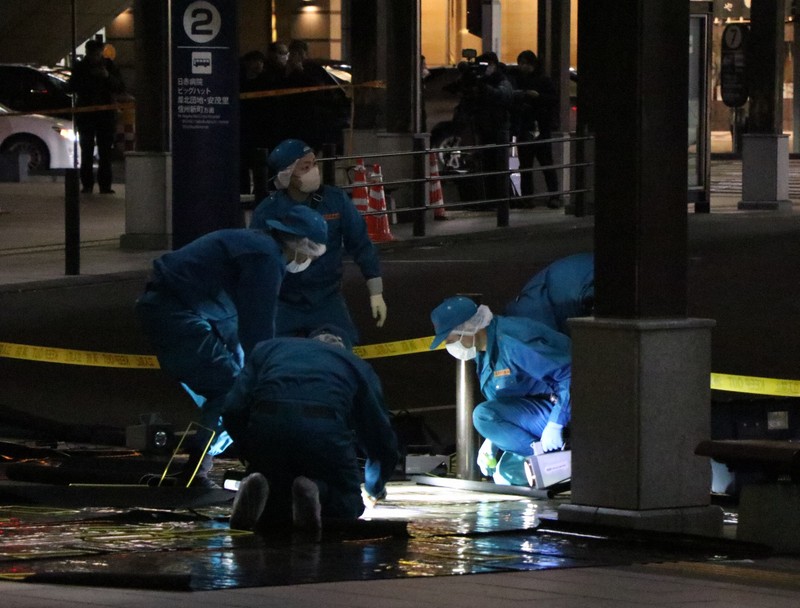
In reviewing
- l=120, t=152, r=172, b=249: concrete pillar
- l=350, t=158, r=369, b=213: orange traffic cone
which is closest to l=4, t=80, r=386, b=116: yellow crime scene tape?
l=350, t=158, r=369, b=213: orange traffic cone

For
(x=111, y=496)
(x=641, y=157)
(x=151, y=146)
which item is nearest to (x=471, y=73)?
(x=151, y=146)

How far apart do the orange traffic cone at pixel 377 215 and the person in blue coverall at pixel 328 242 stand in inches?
355

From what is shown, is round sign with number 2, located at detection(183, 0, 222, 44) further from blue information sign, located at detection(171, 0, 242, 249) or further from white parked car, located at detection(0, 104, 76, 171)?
white parked car, located at detection(0, 104, 76, 171)

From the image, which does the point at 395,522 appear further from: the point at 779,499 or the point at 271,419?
the point at 779,499

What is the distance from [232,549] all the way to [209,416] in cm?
246

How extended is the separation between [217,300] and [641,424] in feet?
9.00

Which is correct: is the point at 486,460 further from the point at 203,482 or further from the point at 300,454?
the point at 300,454

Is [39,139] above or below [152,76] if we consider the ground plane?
below

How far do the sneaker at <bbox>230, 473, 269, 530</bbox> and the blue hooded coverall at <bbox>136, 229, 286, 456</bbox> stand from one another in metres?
1.76

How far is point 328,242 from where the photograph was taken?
10969mm

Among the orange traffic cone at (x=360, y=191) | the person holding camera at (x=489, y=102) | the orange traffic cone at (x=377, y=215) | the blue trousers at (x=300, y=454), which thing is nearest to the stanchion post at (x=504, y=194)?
the person holding camera at (x=489, y=102)

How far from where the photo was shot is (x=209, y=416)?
33.5 feet

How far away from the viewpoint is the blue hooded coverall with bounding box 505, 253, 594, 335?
35.1 ft

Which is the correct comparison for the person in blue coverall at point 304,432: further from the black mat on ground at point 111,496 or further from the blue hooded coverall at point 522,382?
the blue hooded coverall at point 522,382
